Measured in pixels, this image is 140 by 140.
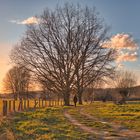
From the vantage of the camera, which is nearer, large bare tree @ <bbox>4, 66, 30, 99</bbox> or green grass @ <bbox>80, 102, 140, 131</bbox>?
green grass @ <bbox>80, 102, 140, 131</bbox>

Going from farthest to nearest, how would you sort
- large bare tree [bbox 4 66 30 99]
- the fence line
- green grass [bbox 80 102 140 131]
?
large bare tree [bbox 4 66 30 99], the fence line, green grass [bbox 80 102 140 131]

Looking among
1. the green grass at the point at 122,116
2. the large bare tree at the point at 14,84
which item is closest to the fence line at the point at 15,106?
the green grass at the point at 122,116

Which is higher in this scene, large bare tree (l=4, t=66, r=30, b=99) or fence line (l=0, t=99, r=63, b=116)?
large bare tree (l=4, t=66, r=30, b=99)

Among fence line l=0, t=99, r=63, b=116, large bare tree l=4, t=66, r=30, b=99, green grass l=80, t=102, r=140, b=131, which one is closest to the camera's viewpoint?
green grass l=80, t=102, r=140, b=131

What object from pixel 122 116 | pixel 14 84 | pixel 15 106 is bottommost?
pixel 122 116

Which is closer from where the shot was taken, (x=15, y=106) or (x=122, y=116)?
(x=122, y=116)

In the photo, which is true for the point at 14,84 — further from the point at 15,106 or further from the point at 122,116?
the point at 122,116

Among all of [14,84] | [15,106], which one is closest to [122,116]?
[15,106]

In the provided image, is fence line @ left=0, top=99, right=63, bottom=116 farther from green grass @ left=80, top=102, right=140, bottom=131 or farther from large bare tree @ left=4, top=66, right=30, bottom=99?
large bare tree @ left=4, top=66, right=30, bottom=99

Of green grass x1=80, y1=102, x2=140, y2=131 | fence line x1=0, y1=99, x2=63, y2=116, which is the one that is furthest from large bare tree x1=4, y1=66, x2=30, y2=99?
green grass x1=80, y1=102, x2=140, y2=131

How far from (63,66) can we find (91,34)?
673 cm

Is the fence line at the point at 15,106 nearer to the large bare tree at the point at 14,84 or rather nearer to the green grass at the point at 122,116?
the green grass at the point at 122,116

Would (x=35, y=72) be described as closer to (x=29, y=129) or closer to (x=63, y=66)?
(x=63, y=66)

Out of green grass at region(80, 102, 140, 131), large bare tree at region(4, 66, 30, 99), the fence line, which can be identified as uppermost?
large bare tree at region(4, 66, 30, 99)
